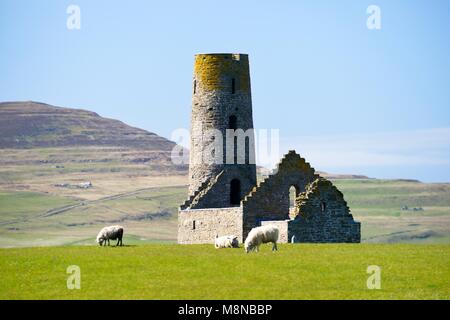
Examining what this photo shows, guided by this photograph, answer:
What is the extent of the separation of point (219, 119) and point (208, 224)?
6.22 metres

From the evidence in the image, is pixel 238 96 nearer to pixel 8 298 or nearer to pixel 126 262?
pixel 126 262

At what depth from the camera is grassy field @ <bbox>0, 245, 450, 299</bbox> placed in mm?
35531

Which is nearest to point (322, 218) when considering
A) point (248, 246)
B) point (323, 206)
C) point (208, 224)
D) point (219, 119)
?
point (323, 206)

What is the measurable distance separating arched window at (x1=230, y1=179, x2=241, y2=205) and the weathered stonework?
0.04m

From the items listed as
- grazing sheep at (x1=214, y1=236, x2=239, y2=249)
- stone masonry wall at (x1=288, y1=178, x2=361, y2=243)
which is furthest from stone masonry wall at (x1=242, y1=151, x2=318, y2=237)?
grazing sheep at (x1=214, y1=236, x2=239, y2=249)

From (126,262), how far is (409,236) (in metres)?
123

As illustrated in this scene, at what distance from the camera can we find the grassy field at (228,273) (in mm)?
35531

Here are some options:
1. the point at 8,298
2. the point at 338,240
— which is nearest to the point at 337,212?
the point at 338,240

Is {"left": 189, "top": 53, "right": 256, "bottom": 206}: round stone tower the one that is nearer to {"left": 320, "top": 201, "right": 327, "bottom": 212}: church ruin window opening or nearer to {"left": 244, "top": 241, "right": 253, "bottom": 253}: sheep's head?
{"left": 320, "top": 201, "right": 327, "bottom": 212}: church ruin window opening

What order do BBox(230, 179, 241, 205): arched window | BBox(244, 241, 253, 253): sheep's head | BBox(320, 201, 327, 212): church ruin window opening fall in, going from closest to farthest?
BBox(244, 241, 253, 253): sheep's head
BBox(320, 201, 327, 212): church ruin window opening
BBox(230, 179, 241, 205): arched window

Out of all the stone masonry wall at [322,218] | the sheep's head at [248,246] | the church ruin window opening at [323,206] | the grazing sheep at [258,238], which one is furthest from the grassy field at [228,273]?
the church ruin window opening at [323,206]

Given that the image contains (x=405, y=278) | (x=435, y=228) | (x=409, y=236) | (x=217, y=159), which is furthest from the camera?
(x=435, y=228)

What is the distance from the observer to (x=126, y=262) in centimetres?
4319

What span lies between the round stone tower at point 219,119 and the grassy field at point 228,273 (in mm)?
19040
